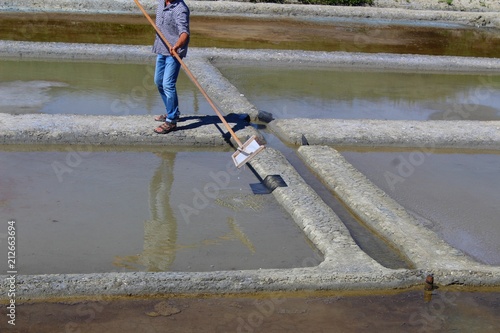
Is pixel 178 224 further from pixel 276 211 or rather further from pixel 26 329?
pixel 26 329

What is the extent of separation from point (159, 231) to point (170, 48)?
7.26 ft

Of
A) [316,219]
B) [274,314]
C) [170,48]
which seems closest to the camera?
[274,314]

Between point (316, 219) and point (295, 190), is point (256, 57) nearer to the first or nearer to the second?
point (295, 190)

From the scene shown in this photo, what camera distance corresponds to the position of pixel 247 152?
6.44 m

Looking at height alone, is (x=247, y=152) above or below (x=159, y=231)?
above

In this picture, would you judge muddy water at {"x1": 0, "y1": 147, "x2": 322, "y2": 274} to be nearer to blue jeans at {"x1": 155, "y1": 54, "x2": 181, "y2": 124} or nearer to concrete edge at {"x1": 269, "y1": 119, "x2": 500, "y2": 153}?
blue jeans at {"x1": 155, "y1": 54, "x2": 181, "y2": 124}

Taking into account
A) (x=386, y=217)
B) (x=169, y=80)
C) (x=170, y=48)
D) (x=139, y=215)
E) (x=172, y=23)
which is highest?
(x=172, y=23)

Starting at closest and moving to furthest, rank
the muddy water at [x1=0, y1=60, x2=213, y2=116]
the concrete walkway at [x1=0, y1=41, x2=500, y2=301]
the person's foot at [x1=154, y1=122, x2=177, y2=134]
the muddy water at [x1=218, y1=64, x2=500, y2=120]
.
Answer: the concrete walkway at [x1=0, y1=41, x2=500, y2=301] → the person's foot at [x1=154, y1=122, x2=177, y2=134] → the muddy water at [x1=0, y1=60, x2=213, y2=116] → the muddy water at [x1=218, y1=64, x2=500, y2=120]

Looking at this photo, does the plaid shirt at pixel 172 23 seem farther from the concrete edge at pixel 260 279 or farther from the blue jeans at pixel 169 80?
the concrete edge at pixel 260 279

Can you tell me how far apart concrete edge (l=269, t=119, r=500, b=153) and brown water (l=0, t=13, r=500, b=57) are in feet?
16.6

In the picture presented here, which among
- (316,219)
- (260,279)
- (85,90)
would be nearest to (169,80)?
(85,90)

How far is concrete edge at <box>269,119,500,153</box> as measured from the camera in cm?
760

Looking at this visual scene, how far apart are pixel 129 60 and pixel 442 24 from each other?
9105 mm

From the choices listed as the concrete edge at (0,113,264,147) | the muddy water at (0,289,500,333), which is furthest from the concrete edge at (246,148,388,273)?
the concrete edge at (0,113,264,147)
